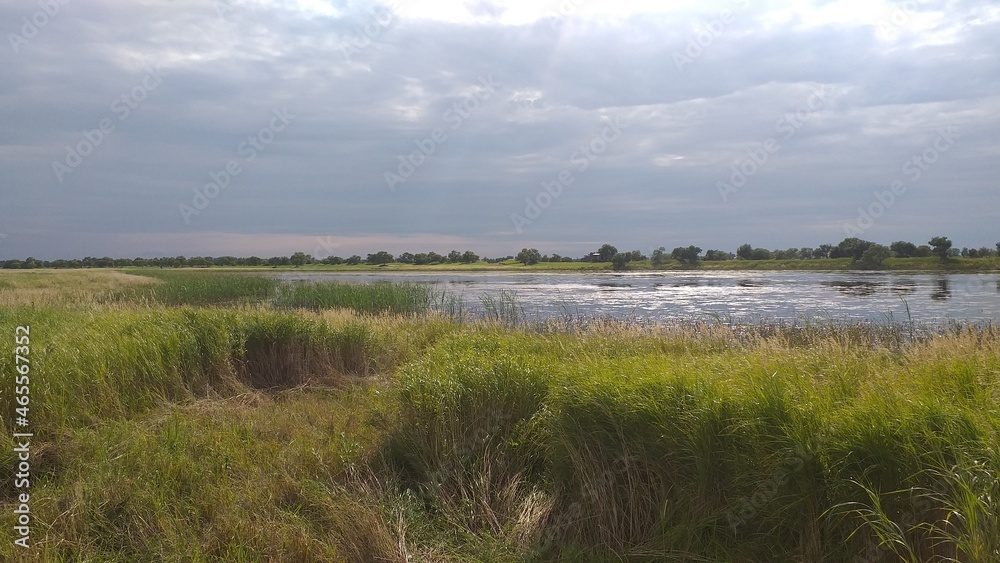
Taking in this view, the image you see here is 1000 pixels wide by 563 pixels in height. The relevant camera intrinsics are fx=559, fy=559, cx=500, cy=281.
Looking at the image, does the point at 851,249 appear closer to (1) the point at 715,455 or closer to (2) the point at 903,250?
(2) the point at 903,250

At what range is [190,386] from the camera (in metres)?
7.90

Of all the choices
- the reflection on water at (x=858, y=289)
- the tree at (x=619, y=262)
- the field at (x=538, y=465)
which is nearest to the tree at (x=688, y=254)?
the tree at (x=619, y=262)

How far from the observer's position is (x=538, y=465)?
5445mm

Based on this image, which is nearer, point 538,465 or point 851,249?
point 538,465

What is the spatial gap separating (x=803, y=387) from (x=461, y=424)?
10.2 feet

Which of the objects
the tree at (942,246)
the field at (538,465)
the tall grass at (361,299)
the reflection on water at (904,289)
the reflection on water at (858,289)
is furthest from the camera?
the tree at (942,246)

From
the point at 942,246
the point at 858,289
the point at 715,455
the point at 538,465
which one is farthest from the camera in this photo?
the point at 942,246

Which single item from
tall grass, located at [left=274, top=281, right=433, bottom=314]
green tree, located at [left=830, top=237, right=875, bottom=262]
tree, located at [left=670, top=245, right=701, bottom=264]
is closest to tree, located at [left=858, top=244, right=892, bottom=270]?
green tree, located at [left=830, top=237, right=875, bottom=262]

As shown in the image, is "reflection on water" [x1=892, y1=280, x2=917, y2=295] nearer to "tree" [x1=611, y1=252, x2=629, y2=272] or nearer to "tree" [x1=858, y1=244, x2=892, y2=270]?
"tree" [x1=858, y1=244, x2=892, y2=270]

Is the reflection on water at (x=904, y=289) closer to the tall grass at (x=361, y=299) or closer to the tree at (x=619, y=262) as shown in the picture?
the tall grass at (x=361, y=299)

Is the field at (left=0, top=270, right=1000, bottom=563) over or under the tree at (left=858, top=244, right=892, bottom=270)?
under

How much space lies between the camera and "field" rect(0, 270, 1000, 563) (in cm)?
361

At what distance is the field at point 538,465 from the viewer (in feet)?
A: 11.8

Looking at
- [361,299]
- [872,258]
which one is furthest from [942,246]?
[361,299]
